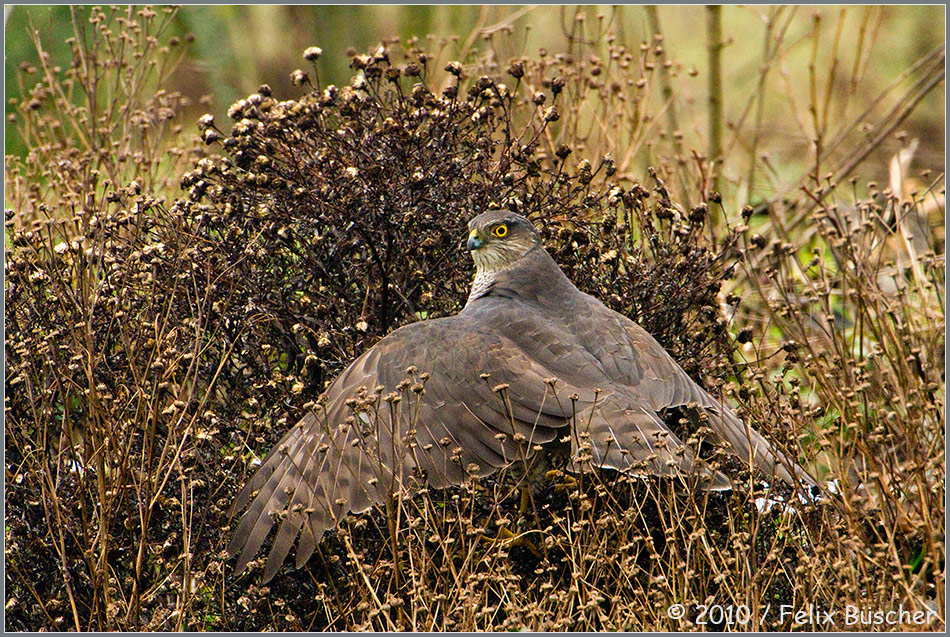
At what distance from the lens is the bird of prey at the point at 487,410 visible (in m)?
3.59

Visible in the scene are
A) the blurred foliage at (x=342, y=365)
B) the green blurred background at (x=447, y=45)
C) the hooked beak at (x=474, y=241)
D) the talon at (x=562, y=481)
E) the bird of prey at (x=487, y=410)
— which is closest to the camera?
the blurred foliage at (x=342, y=365)

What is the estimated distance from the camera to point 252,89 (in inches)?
369

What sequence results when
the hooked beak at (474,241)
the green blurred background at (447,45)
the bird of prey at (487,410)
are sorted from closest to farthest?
the bird of prey at (487,410) < the hooked beak at (474,241) < the green blurred background at (447,45)

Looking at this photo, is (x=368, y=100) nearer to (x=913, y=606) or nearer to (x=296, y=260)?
(x=296, y=260)

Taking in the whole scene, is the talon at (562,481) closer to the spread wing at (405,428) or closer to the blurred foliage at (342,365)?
the blurred foliage at (342,365)

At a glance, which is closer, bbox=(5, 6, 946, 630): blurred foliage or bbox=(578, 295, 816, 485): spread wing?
bbox=(5, 6, 946, 630): blurred foliage

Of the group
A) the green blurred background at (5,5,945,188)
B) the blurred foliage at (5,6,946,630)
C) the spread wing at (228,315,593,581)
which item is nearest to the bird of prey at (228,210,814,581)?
the spread wing at (228,315,593,581)

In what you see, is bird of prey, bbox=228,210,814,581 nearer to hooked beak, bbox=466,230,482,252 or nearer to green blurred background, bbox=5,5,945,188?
hooked beak, bbox=466,230,482,252

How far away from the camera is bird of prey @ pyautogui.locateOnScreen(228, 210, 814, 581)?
3.59 metres

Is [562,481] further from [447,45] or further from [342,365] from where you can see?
[447,45]

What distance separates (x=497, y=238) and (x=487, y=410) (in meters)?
0.80

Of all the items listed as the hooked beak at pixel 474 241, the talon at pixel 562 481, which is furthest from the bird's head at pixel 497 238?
the talon at pixel 562 481

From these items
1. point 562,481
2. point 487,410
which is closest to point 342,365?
point 487,410

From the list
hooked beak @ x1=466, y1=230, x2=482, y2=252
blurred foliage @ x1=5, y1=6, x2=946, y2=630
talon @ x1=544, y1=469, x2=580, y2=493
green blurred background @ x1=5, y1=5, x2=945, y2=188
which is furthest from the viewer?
green blurred background @ x1=5, y1=5, x2=945, y2=188
